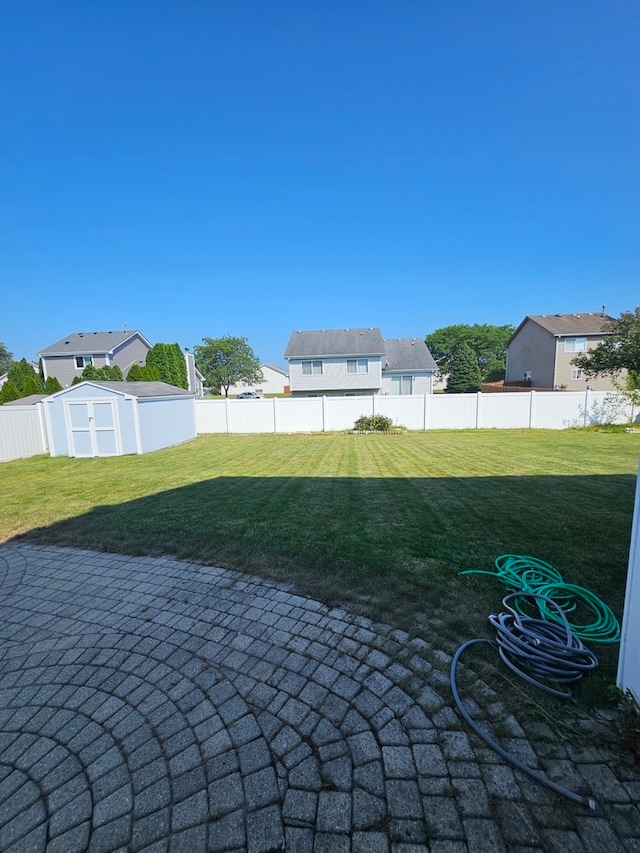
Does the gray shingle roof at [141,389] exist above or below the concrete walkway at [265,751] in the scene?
above

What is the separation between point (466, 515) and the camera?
516 cm

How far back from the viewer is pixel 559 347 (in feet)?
82.8

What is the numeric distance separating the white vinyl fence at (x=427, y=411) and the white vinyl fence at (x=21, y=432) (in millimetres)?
5868

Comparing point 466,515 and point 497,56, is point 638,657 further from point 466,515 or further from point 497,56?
point 497,56

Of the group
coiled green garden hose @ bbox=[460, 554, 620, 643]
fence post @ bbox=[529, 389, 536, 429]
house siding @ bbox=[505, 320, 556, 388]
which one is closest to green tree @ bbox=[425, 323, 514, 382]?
house siding @ bbox=[505, 320, 556, 388]

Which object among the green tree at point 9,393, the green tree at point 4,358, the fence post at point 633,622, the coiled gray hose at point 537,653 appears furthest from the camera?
the green tree at point 4,358

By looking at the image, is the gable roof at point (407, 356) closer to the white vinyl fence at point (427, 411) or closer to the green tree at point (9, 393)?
the white vinyl fence at point (427, 411)

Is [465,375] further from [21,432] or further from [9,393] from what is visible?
[21,432]

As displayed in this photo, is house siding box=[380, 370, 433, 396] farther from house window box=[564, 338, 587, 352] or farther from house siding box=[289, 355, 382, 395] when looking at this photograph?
house window box=[564, 338, 587, 352]

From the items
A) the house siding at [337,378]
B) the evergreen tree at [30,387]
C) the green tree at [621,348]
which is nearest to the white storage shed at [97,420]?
the evergreen tree at [30,387]

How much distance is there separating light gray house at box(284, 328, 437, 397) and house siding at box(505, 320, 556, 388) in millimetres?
7809

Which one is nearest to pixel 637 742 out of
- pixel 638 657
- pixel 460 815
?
pixel 638 657

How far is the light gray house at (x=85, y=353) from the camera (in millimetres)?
27469

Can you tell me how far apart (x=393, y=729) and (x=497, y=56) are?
36.8ft
